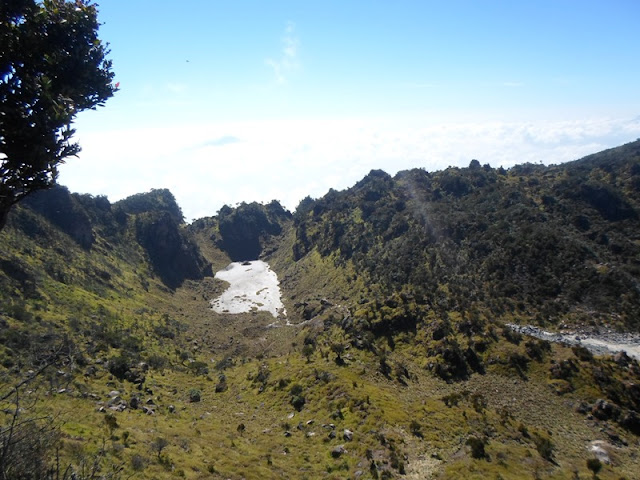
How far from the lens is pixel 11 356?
3180 cm

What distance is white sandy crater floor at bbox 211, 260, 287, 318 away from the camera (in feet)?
309

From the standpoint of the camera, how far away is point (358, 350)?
1821 inches

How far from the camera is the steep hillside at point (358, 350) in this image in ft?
79.2

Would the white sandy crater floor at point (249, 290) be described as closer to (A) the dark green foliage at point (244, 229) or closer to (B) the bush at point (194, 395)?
(A) the dark green foliage at point (244, 229)

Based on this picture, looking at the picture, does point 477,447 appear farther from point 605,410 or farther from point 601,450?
point 605,410

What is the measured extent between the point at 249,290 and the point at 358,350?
7107 centimetres

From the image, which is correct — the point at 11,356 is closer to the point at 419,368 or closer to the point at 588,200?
the point at 419,368

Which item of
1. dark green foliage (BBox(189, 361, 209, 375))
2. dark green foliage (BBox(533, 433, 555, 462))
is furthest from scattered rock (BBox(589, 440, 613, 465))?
dark green foliage (BBox(189, 361, 209, 375))

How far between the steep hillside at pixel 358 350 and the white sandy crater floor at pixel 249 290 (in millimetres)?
4451

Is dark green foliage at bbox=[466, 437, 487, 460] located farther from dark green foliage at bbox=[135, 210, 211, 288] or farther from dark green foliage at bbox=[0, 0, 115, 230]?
dark green foliage at bbox=[135, 210, 211, 288]

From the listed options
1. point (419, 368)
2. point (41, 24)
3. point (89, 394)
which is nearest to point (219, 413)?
point (89, 394)

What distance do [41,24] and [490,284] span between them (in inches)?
2621

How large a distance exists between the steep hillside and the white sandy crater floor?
14.6ft

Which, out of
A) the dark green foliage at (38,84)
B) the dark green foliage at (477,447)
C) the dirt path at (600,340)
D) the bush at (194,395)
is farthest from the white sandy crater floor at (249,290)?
the dark green foliage at (38,84)
